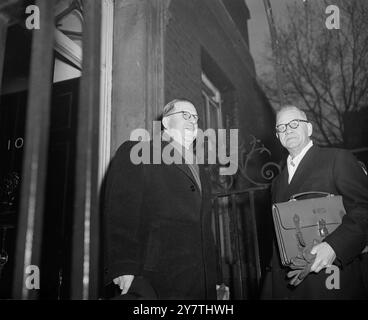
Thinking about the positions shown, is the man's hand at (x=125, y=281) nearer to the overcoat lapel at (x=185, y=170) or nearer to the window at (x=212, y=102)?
the overcoat lapel at (x=185, y=170)

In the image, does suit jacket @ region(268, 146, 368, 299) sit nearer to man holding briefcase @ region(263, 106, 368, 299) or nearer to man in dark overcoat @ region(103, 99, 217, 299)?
man holding briefcase @ region(263, 106, 368, 299)

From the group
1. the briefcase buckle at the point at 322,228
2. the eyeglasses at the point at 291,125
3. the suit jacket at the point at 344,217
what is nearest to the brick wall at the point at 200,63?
the eyeglasses at the point at 291,125

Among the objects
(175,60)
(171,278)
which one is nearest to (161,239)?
(171,278)

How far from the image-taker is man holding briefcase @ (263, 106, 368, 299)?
183cm

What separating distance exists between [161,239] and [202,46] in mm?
4461

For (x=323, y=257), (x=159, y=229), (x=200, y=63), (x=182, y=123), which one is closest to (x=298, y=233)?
(x=323, y=257)

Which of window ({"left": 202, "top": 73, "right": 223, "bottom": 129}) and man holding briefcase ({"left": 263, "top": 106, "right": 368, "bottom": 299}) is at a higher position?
window ({"left": 202, "top": 73, "right": 223, "bottom": 129})

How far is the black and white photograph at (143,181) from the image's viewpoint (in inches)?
74.5

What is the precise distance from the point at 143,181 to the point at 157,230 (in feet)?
0.97

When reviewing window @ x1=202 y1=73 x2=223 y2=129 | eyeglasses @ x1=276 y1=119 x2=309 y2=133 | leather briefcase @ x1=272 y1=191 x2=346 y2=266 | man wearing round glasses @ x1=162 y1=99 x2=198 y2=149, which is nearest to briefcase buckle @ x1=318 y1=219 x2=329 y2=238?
leather briefcase @ x1=272 y1=191 x2=346 y2=266

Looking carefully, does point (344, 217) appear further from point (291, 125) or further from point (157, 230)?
point (157, 230)

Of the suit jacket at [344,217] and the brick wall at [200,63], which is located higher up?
the brick wall at [200,63]

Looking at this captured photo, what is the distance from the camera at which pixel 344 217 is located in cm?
192
